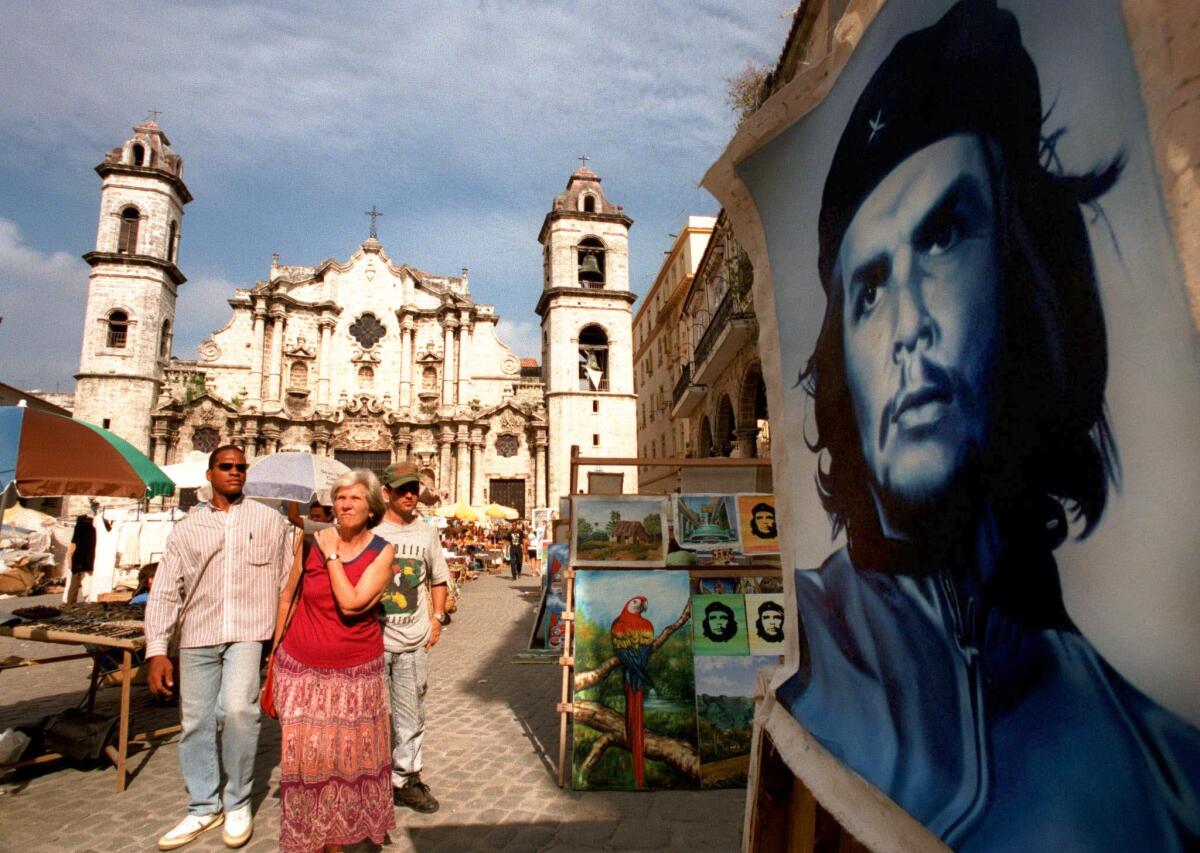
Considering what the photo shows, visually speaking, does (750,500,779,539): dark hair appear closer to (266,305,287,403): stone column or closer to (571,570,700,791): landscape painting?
(571,570,700,791): landscape painting

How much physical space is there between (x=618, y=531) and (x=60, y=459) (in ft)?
13.3

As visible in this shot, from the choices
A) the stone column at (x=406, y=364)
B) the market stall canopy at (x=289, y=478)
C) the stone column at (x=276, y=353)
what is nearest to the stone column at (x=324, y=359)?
the stone column at (x=276, y=353)

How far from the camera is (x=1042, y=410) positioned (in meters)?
0.89

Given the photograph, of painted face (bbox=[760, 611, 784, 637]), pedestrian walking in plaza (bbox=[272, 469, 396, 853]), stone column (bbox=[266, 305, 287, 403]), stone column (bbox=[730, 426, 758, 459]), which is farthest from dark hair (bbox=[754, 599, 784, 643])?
stone column (bbox=[266, 305, 287, 403])

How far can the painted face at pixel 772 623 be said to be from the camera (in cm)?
447

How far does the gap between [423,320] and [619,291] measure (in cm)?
968

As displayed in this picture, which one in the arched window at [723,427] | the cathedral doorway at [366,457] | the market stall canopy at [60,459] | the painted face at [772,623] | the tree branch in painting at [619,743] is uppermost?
the cathedral doorway at [366,457]

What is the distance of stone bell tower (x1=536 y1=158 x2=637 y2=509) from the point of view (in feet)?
98.4

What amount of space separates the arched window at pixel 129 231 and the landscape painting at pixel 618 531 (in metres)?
32.0

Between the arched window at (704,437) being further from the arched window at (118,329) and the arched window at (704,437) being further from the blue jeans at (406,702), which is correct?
Answer: the arched window at (118,329)

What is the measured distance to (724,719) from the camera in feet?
13.9

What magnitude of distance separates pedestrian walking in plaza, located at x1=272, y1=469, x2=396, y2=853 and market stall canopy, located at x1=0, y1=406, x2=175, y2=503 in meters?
2.57

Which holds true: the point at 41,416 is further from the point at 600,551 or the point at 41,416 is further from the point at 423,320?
the point at 423,320

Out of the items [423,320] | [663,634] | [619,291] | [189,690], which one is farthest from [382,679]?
[423,320]
